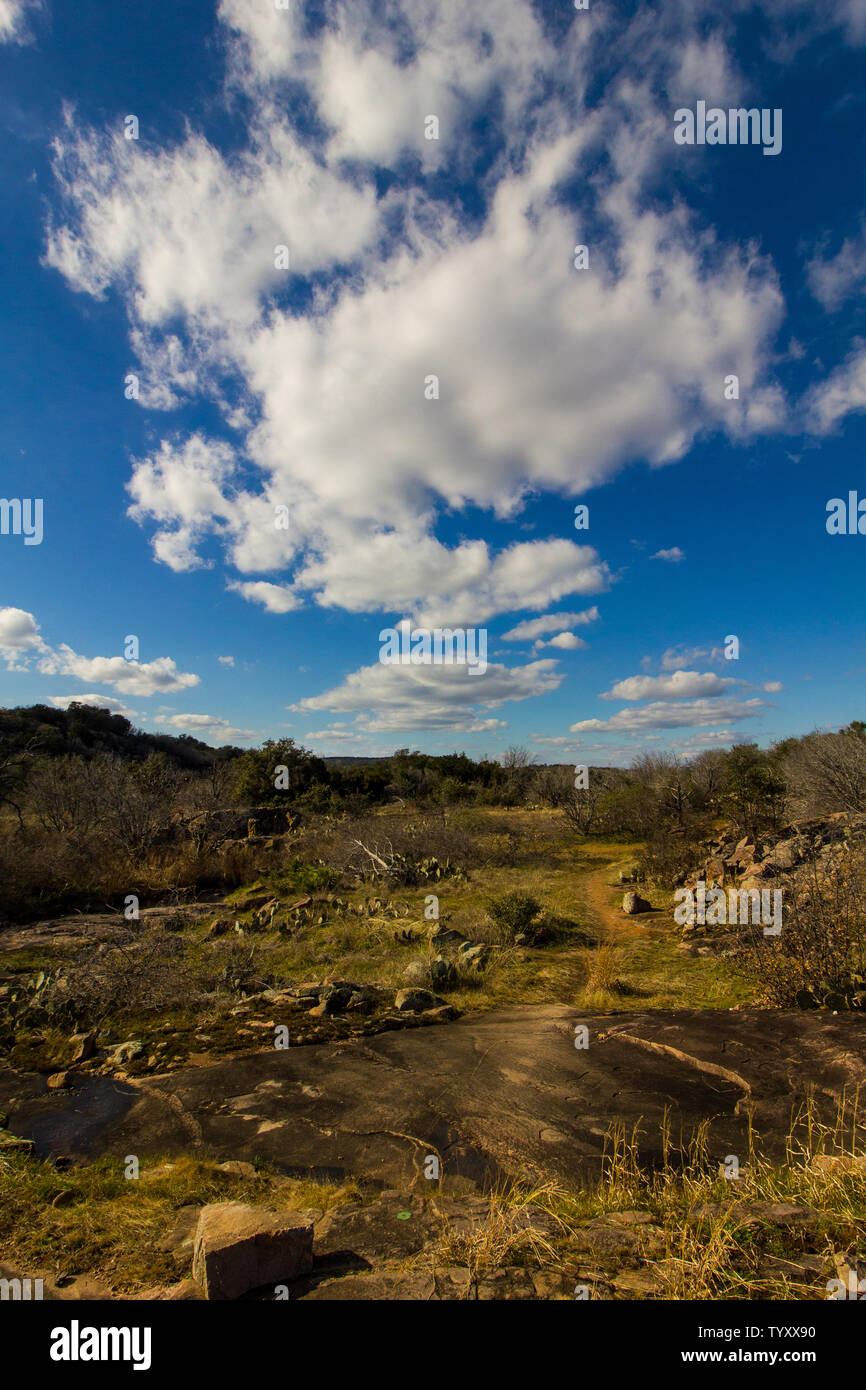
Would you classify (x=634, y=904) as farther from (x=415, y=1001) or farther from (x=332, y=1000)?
(x=332, y=1000)

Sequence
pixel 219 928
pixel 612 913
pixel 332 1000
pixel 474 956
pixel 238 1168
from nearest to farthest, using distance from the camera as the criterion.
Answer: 1. pixel 238 1168
2. pixel 332 1000
3. pixel 474 956
4. pixel 219 928
5. pixel 612 913

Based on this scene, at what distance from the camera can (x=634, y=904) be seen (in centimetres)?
1320

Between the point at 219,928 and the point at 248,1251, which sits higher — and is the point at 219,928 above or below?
below

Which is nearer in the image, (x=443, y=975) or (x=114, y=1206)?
(x=114, y=1206)

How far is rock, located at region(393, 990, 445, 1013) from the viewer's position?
305 inches

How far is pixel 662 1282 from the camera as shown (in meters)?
2.66

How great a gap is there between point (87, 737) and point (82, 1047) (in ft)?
130

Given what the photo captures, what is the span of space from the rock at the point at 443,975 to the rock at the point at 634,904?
5.78 metres

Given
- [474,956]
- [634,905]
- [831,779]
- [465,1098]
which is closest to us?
[465,1098]

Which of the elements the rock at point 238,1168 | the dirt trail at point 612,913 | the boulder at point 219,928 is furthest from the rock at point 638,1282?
the boulder at point 219,928

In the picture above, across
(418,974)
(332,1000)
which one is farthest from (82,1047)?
(418,974)

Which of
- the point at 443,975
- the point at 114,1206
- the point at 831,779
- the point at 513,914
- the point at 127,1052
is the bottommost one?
the point at 443,975

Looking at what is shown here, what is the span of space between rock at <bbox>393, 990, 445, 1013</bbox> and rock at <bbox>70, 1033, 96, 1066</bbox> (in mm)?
3578
